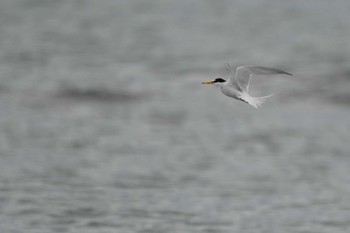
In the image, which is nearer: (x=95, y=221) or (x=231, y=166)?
(x=95, y=221)

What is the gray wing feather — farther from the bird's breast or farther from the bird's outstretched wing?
the bird's breast

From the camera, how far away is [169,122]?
1112 inches

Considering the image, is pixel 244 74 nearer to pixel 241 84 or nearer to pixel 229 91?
pixel 241 84

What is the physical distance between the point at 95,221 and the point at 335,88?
1233cm

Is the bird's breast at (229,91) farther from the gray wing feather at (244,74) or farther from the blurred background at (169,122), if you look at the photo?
the blurred background at (169,122)

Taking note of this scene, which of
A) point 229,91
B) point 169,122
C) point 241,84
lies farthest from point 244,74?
point 169,122

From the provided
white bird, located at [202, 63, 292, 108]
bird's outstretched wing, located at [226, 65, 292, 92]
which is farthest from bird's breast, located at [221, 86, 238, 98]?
bird's outstretched wing, located at [226, 65, 292, 92]

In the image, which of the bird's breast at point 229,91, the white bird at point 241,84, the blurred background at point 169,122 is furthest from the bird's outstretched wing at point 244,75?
the blurred background at point 169,122

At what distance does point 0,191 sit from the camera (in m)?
22.4

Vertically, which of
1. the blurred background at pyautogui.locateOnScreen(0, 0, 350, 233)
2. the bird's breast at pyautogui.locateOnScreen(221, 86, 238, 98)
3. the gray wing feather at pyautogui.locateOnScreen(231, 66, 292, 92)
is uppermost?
the blurred background at pyautogui.locateOnScreen(0, 0, 350, 233)

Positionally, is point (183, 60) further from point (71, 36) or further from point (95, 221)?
point (95, 221)

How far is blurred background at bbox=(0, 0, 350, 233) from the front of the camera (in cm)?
2127

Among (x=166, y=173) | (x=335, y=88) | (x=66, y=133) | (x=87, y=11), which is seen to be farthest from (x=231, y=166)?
(x=87, y=11)

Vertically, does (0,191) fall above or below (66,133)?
below
